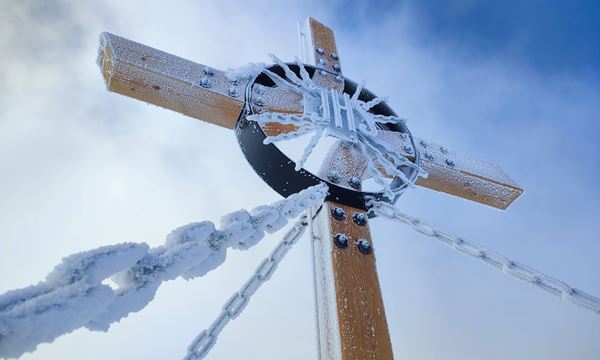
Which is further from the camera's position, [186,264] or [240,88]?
[240,88]

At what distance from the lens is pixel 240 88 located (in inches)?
75.8

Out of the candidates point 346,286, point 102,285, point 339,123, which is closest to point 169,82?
point 339,123

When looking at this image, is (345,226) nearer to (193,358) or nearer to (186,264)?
(193,358)

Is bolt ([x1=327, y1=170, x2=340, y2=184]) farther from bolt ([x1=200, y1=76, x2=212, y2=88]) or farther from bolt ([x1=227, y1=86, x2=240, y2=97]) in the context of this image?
bolt ([x1=200, y1=76, x2=212, y2=88])

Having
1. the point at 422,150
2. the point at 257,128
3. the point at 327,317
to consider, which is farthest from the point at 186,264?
the point at 422,150

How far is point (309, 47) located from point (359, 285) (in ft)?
5.68

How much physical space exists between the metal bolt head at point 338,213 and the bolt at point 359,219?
0.15ft

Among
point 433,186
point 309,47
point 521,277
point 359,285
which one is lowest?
point 359,285

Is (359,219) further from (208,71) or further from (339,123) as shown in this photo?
(208,71)

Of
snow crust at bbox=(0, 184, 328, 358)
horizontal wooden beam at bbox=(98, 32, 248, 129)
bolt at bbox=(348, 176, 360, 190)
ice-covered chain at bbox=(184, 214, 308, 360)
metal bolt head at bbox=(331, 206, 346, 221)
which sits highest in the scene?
horizontal wooden beam at bbox=(98, 32, 248, 129)

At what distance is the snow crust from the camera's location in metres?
0.57

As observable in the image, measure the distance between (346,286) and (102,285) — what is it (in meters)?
0.87

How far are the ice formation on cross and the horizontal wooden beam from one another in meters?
0.22

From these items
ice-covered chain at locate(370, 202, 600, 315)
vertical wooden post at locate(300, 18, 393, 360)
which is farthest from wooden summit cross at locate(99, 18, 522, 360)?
ice-covered chain at locate(370, 202, 600, 315)
